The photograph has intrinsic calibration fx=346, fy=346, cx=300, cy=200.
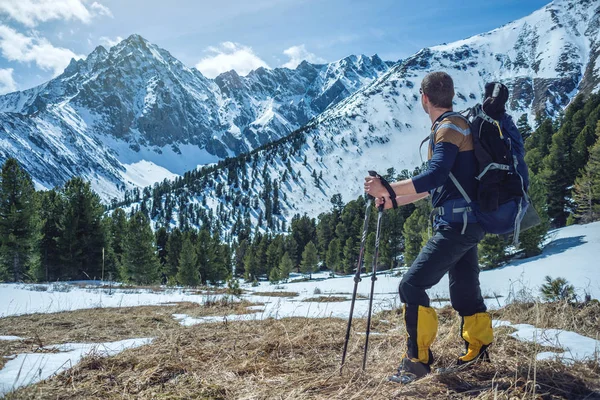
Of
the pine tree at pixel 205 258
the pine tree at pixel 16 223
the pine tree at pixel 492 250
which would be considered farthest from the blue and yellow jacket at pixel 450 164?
the pine tree at pixel 205 258

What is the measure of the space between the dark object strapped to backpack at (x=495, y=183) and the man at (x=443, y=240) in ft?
0.15

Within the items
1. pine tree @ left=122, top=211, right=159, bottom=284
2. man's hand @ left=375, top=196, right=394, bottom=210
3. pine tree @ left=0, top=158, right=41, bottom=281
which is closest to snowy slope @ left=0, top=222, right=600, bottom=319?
man's hand @ left=375, top=196, right=394, bottom=210

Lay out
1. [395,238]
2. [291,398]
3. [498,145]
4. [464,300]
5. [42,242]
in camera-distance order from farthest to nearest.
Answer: [395,238] < [42,242] < [464,300] < [498,145] < [291,398]

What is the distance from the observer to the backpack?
2.81 metres

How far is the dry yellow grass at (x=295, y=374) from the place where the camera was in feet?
7.68

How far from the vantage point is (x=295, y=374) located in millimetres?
2715

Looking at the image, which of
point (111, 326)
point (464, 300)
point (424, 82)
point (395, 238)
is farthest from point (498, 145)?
point (395, 238)

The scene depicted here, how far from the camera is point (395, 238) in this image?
6706 cm

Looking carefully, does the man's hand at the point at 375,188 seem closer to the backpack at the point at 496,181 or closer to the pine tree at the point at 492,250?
the backpack at the point at 496,181

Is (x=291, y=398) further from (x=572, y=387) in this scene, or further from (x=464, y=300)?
(x=572, y=387)

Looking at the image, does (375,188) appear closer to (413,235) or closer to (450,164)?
(450,164)

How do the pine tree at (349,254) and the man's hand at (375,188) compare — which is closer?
the man's hand at (375,188)

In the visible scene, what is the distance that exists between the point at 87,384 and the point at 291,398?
1.52m

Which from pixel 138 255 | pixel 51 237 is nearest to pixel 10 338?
pixel 138 255
